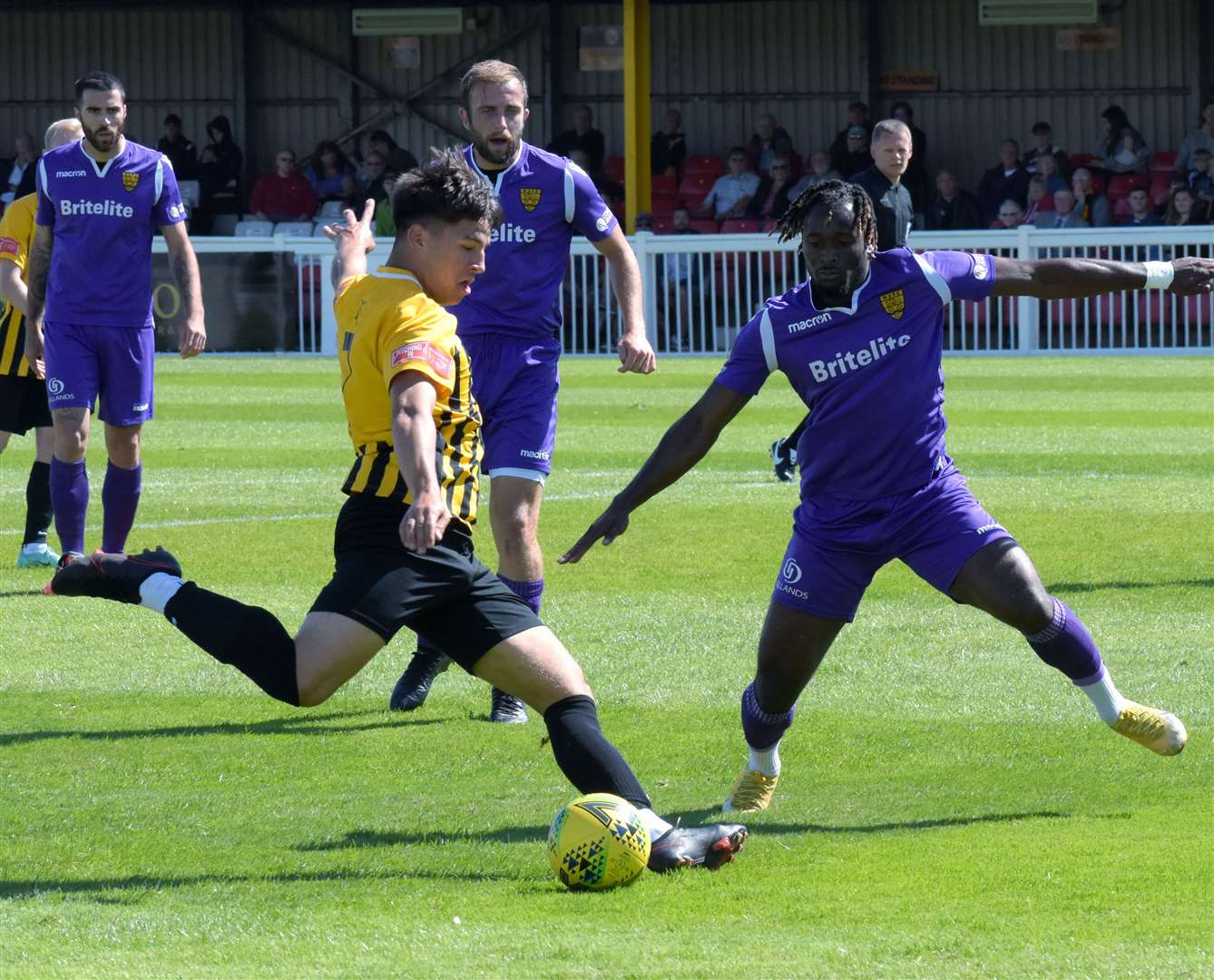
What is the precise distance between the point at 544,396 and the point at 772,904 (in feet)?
9.94

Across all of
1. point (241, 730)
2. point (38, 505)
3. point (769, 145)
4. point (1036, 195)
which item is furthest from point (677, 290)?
point (241, 730)

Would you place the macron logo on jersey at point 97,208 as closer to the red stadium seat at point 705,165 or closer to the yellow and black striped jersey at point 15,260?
the yellow and black striped jersey at point 15,260

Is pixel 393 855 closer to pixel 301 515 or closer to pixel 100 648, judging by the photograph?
pixel 100 648

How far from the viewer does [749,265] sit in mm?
22922

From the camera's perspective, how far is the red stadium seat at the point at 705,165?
31812mm

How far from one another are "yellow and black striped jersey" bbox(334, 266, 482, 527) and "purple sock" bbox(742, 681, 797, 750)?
1057 millimetres

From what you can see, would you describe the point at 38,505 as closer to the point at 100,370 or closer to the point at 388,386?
the point at 100,370

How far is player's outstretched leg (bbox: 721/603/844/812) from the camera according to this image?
5.46 meters

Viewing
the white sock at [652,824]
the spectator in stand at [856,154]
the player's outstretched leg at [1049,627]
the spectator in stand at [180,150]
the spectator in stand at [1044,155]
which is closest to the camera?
the white sock at [652,824]

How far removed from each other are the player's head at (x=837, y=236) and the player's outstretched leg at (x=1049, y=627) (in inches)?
33.4

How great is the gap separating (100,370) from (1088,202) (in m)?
18.7

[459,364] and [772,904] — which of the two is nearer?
[772,904]

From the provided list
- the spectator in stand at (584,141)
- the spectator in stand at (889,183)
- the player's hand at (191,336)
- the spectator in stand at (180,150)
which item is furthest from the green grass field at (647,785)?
the spectator in stand at (180,150)

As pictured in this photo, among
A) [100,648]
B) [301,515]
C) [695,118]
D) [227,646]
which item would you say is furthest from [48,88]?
[227,646]
